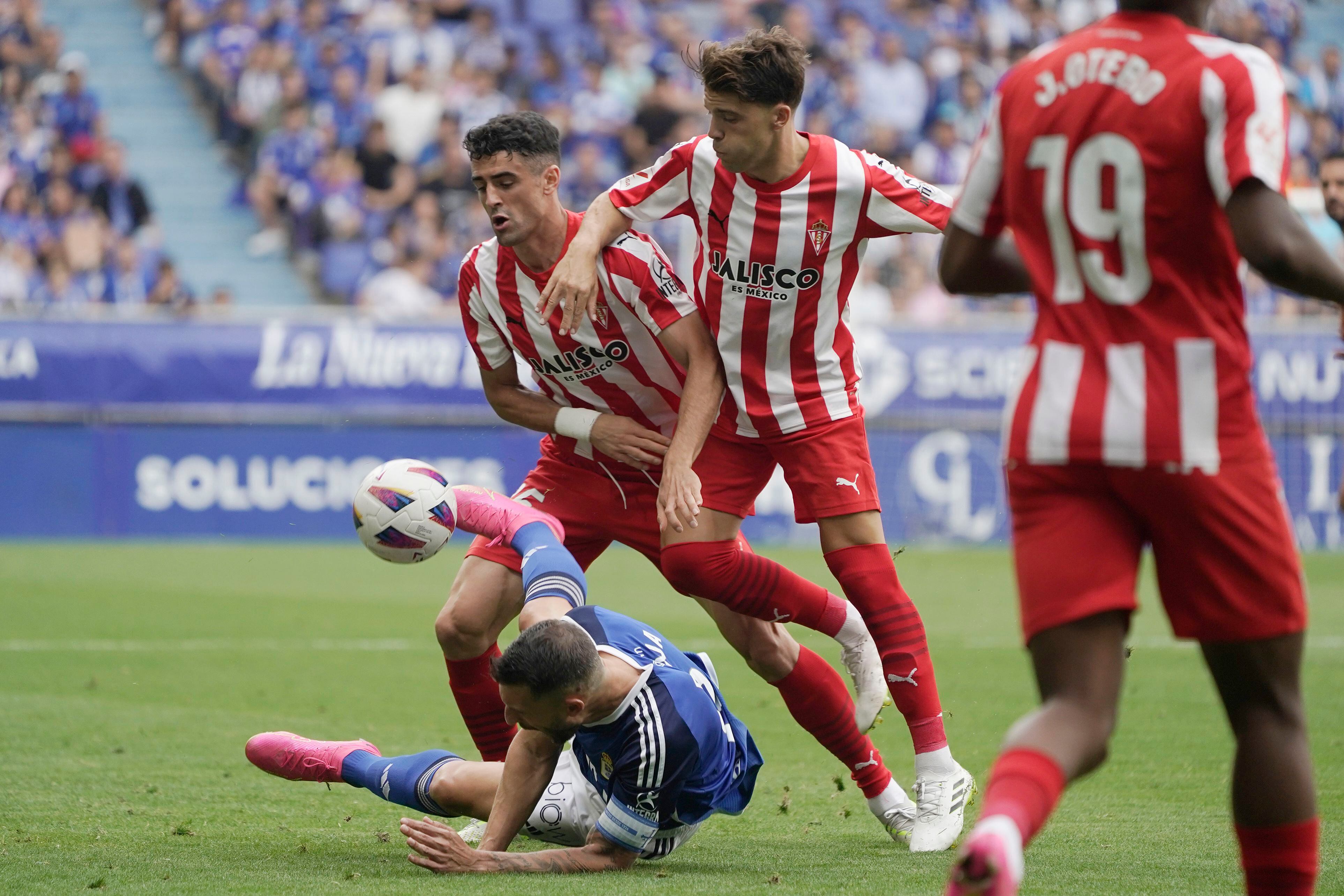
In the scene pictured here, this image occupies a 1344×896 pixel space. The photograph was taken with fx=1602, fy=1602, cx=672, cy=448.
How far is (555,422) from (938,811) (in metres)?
1.87

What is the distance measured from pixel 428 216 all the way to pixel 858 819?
14.1m

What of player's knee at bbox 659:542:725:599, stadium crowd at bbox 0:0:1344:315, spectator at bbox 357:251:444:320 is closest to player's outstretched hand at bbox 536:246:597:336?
player's knee at bbox 659:542:725:599

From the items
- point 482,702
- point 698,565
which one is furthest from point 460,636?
point 698,565

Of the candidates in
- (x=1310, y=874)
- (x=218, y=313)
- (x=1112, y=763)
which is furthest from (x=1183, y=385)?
(x=218, y=313)

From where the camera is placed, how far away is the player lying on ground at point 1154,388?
288 centimetres

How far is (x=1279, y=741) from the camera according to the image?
10.00ft

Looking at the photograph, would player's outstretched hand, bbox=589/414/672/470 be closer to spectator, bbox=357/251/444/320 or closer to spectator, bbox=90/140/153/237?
spectator, bbox=357/251/444/320

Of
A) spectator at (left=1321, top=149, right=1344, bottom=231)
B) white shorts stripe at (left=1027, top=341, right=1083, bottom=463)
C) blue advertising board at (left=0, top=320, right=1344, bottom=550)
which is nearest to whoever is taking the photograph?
white shorts stripe at (left=1027, top=341, right=1083, bottom=463)

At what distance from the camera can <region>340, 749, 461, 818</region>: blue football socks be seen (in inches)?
192

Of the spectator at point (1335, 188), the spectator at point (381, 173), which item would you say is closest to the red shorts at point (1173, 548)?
the spectator at point (1335, 188)

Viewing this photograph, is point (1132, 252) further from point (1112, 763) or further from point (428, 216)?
point (428, 216)

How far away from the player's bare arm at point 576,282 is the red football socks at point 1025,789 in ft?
8.33

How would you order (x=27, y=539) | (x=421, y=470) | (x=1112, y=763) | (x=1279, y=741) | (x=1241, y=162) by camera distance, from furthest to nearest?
(x=27, y=539)
(x=1112, y=763)
(x=421, y=470)
(x=1279, y=741)
(x=1241, y=162)

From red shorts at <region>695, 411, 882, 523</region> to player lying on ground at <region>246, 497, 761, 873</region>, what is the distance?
2.27 ft
